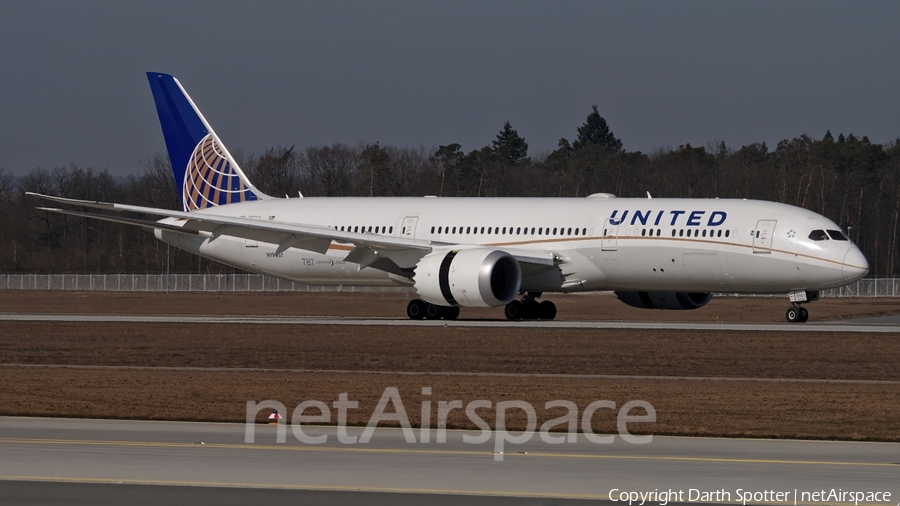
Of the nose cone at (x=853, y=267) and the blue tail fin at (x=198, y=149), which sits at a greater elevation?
the blue tail fin at (x=198, y=149)

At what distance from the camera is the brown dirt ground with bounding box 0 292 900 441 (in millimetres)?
15625

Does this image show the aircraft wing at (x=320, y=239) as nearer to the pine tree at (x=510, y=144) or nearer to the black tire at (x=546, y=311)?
the black tire at (x=546, y=311)

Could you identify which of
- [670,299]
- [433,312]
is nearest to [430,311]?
[433,312]

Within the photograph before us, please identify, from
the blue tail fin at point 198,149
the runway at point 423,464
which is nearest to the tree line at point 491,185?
the blue tail fin at point 198,149

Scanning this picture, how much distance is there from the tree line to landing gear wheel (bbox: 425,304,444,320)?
160ft

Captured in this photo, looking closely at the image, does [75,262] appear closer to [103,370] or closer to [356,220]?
[356,220]

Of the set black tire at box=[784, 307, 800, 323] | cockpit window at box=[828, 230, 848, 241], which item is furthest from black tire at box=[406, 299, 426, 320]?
cockpit window at box=[828, 230, 848, 241]

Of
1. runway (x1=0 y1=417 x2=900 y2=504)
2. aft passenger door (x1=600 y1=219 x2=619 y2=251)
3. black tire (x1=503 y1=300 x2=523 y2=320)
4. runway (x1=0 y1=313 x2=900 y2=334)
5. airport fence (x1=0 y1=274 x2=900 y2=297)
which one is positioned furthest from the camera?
airport fence (x1=0 y1=274 x2=900 y2=297)

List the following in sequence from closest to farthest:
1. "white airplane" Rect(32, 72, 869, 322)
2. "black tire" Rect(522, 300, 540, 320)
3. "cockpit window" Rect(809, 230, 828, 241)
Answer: "cockpit window" Rect(809, 230, 828, 241), "white airplane" Rect(32, 72, 869, 322), "black tire" Rect(522, 300, 540, 320)

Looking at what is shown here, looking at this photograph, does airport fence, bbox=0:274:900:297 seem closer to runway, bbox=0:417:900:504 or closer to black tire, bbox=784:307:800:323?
black tire, bbox=784:307:800:323

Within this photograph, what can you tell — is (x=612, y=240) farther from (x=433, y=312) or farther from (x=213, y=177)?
(x=213, y=177)

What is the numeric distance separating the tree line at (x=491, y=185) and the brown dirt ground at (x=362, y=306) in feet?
99.6

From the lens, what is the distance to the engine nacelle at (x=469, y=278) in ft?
106

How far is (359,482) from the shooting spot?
34.3ft
